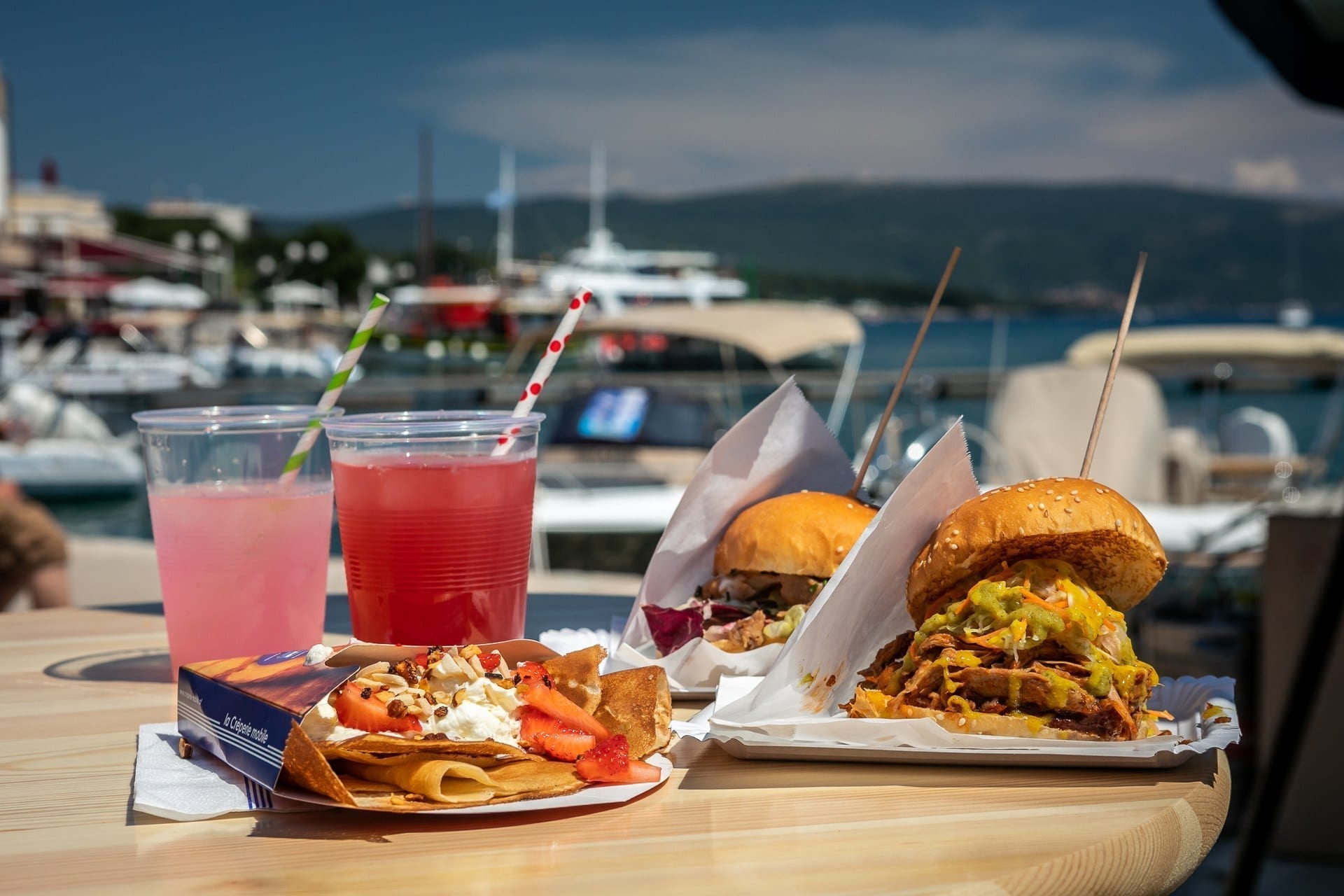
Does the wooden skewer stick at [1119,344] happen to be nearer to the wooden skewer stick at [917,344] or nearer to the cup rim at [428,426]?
the wooden skewer stick at [917,344]

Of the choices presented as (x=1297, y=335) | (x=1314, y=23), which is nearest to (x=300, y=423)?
(x=1314, y=23)

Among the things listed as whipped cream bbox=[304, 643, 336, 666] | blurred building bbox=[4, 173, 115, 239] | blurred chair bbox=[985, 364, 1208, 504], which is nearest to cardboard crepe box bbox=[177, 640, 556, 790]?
whipped cream bbox=[304, 643, 336, 666]

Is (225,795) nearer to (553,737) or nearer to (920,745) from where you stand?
(553,737)

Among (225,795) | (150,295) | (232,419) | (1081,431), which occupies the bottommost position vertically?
(150,295)

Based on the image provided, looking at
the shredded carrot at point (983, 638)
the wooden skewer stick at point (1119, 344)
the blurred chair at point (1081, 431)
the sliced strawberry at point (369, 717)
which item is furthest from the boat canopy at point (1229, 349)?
the sliced strawberry at point (369, 717)

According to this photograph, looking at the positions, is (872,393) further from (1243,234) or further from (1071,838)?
(1243,234)

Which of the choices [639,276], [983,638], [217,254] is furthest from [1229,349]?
[217,254]
